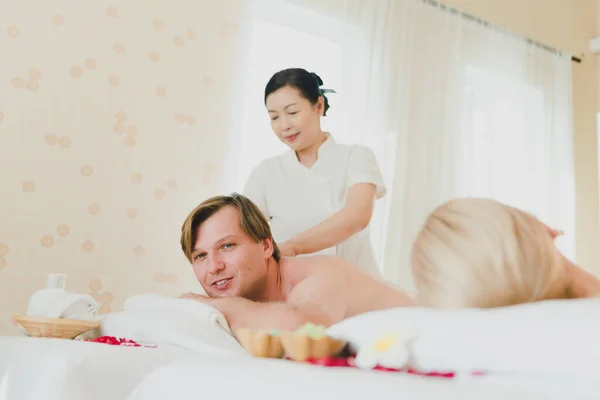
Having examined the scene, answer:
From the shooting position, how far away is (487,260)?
2.74 feet

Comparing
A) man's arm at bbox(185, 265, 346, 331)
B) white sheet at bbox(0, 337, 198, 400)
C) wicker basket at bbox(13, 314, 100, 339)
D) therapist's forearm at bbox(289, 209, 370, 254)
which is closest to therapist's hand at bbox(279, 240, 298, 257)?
therapist's forearm at bbox(289, 209, 370, 254)

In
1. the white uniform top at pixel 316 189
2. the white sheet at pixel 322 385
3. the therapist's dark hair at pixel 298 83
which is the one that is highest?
the therapist's dark hair at pixel 298 83

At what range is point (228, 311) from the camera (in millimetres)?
1354

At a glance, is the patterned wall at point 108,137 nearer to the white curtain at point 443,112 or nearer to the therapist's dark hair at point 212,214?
the white curtain at point 443,112

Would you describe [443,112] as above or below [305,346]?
above

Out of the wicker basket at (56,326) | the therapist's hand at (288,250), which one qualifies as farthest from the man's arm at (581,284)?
the therapist's hand at (288,250)

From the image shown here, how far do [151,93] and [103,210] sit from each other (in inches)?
20.4

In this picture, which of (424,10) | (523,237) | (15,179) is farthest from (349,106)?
(523,237)

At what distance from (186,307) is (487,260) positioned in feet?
2.09

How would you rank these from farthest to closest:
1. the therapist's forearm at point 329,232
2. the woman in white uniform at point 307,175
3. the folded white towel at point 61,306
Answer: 1. the woman in white uniform at point 307,175
2. the therapist's forearm at point 329,232
3. the folded white towel at point 61,306

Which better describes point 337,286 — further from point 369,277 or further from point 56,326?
point 56,326

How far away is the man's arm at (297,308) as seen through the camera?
4.26 feet

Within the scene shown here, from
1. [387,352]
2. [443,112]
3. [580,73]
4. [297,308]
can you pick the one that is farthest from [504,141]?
[387,352]

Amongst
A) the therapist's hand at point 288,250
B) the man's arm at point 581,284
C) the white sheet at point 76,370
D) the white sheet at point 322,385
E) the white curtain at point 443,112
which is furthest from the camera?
the white curtain at point 443,112
